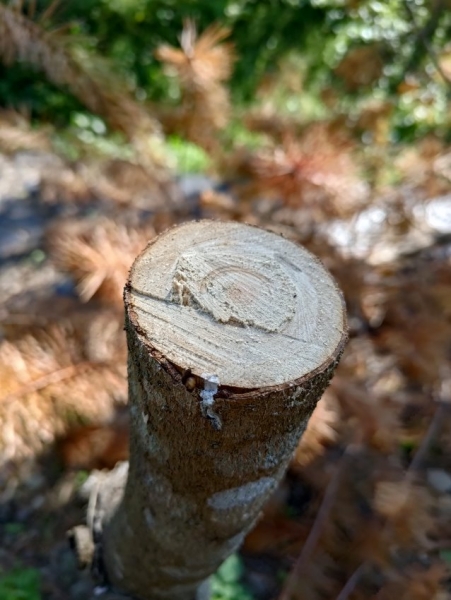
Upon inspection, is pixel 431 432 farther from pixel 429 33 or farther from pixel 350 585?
pixel 429 33

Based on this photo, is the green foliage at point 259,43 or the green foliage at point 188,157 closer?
the green foliage at point 259,43

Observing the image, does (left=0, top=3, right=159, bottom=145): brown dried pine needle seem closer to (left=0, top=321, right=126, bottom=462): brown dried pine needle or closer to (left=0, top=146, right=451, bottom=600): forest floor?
(left=0, top=146, right=451, bottom=600): forest floor

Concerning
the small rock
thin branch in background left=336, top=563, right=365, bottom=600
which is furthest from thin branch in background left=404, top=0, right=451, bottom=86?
thin branch in background left=336, top=563, right=365, bottom=600

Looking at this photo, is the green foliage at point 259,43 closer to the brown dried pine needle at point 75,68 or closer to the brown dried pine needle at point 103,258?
the brown dried pine needle at point 75,68

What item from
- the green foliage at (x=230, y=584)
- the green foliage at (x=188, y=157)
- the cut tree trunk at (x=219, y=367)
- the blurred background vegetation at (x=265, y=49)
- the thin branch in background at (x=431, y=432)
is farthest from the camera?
the green foliage at (x=188, y=157)

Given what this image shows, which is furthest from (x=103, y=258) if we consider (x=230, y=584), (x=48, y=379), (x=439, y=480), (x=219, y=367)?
(x=439, y=480)

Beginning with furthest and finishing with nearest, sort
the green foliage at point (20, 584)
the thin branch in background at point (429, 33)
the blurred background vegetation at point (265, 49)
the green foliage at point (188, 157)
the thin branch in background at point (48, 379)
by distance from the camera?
the green foliage at point (188, 157)
the blurred background vegetation at point (265, 49)
the thin branch in background at point (429, 33)
the green foliage at point (20, 584)
the thin branch in background at point (48, 379)

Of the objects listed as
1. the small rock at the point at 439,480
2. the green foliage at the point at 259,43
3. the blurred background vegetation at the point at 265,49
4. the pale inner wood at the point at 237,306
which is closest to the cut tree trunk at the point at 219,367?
the pale inner wood at the point at 237,306

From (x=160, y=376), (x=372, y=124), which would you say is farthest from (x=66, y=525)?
(x=372, y=124)

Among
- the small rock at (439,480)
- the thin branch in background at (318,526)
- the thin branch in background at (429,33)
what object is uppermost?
the thin branch in background at (429,33)
